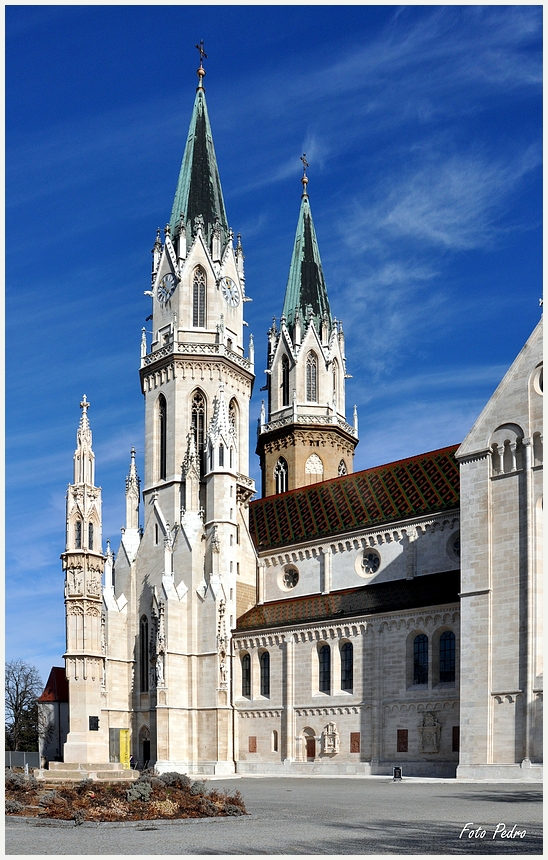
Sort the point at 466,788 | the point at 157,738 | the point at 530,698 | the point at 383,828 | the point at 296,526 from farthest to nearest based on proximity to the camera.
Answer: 1. the point at 296,526
2. the point at 157,738
3. the point at 530,698
4. the point at 466,788
5. the point at 383,828

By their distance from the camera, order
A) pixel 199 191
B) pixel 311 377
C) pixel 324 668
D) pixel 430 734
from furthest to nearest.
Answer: pixel 311 377
pixel 199 191
pixel 324 668
pixel 430 734

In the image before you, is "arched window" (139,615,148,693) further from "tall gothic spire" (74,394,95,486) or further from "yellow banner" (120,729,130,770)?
"tall gothic spire" (74,394,95,486)

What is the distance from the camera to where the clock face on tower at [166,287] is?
61938mm

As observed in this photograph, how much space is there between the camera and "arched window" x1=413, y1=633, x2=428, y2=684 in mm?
44656

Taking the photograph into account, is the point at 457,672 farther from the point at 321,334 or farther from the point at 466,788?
the point at 321,334

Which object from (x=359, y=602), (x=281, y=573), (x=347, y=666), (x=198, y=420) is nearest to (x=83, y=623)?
(x=347, y=666)

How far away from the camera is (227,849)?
1495 cm

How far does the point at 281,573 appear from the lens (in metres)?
56.7

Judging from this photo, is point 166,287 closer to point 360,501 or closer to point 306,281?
point 306,281

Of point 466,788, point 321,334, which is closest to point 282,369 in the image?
point 321,334

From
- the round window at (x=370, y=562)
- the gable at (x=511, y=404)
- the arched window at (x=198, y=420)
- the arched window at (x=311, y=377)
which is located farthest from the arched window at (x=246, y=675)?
the arched window at (x=311, y=377)

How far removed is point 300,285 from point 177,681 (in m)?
32.1

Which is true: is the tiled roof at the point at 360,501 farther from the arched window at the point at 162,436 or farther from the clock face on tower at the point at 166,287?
the clock face on tower at the point at 166,287

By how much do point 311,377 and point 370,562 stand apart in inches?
837
